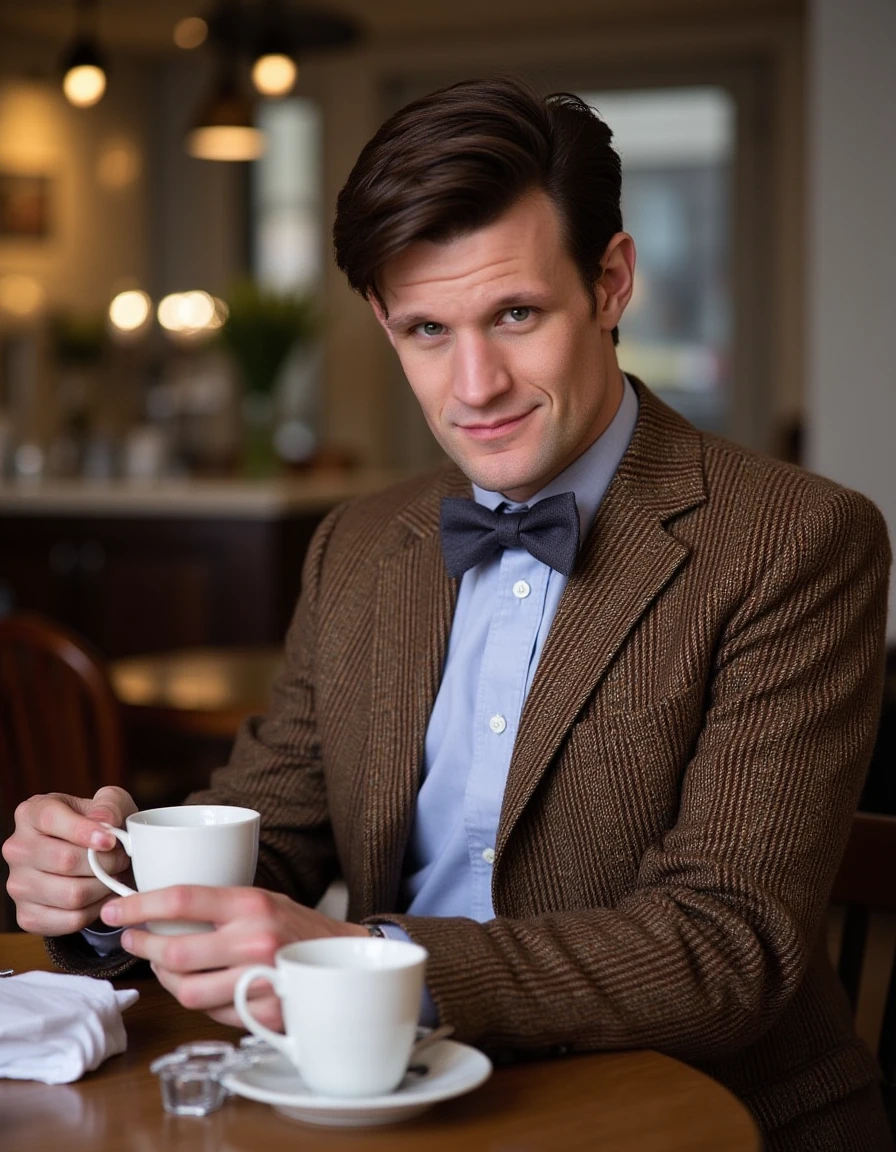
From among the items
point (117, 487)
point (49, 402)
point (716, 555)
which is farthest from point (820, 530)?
point (49, 402)

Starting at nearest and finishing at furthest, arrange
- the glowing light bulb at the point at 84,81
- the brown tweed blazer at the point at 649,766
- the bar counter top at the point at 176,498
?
the brown tweed blazer at the point at 649,766
the glowing light bulb at the point at 84,81
the bar counter top at the point at 176,498

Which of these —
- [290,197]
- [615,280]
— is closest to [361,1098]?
[615,280]

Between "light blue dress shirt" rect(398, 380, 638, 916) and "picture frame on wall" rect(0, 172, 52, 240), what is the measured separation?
20.7 ft

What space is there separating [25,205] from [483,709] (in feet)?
21.4

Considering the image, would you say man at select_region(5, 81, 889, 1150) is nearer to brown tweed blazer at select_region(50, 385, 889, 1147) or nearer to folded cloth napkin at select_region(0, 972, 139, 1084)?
brown tweed blazer at select_region(50, 385, 889, 1147)

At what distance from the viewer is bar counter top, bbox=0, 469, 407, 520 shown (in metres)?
5.21

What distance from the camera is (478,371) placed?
1312 mm

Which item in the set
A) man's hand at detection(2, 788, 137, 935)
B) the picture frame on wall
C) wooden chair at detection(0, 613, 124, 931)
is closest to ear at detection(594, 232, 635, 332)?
man's hand at detection(2, 788, 137, 935)

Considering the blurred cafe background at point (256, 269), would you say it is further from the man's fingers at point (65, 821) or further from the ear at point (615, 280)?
the man's fingers at point (65, 821)

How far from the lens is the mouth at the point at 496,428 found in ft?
4.45

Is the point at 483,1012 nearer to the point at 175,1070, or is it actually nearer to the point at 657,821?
the point at 175,1070

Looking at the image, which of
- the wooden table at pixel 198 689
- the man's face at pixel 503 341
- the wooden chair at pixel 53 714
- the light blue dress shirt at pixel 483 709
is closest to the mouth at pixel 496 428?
the man's face at pixel 503 341

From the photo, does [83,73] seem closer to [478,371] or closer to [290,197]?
[290,197]

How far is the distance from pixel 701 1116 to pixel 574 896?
0.40m
